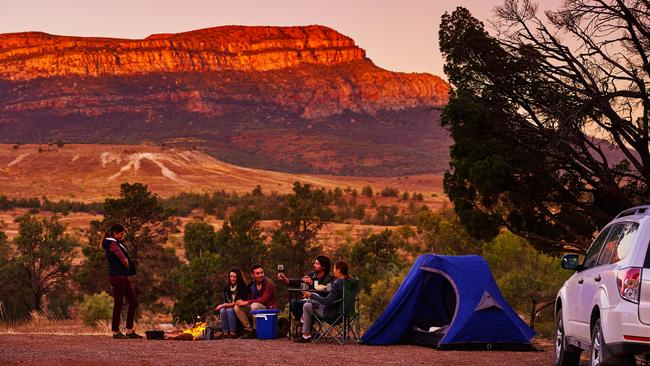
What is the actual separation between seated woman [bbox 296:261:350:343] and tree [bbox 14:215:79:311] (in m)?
27.5

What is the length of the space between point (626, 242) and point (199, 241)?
39.1 metres

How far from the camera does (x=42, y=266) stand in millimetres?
43500

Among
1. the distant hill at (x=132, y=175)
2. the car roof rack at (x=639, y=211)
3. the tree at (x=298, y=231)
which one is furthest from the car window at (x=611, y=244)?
the distant hill at (x=132, y=175)

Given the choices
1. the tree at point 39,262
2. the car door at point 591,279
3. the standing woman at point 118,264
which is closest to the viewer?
the car door at point 591,279

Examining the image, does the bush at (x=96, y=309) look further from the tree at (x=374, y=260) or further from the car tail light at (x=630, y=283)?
the car tail light at (x=630, y=283)

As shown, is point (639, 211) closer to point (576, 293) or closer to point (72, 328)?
point (576, 293)

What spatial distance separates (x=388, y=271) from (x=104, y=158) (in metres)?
84.1

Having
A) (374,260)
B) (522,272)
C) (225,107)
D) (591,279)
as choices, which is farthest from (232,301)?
(225,107)

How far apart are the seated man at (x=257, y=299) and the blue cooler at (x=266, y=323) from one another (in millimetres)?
177

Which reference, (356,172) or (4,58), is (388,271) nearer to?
(356,172)

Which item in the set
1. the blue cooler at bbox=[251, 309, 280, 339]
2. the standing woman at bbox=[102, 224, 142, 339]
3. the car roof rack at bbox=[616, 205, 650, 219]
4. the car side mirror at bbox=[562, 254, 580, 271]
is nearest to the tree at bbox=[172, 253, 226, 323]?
the blue cooler at bbox=[251, 309, 280, 339]

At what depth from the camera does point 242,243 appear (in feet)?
138

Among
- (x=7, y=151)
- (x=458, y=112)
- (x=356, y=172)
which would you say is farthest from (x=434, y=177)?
(x=458, y=112)

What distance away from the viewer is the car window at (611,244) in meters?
9.97
